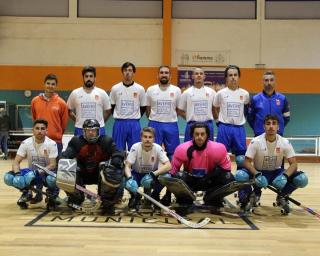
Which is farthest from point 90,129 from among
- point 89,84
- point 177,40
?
point 177,40

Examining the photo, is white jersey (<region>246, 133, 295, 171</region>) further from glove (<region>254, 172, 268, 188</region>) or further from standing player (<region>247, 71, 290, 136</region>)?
standing player (<region>247, 71, 290, 136</region>)

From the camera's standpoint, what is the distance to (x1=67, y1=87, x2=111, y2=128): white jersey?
21.0ft

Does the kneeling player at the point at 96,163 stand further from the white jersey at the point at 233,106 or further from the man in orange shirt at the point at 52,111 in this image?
the white jersey at the point at 233,106

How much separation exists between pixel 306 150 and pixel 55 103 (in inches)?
339

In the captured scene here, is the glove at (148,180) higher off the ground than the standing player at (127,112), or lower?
lower

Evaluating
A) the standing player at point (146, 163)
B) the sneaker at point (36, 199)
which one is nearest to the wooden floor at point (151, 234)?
the sneaker at point (36, 199)

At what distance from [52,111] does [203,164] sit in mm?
2260

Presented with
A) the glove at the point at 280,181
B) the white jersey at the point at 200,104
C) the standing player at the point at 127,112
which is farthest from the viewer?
the standing player at the point at 127,112

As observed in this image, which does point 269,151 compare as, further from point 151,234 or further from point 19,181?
point 19,181

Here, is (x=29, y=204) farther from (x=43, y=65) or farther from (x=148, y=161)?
(x=43, y=65)

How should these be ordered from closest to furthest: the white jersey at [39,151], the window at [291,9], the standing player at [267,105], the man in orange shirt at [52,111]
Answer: the white jersey at [39,151], the standing player at [267,105], the man in orange shirt at [52,111], the window at [291,9]

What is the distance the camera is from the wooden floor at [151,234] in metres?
3.78

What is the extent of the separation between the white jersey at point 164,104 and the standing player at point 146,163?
101 cm

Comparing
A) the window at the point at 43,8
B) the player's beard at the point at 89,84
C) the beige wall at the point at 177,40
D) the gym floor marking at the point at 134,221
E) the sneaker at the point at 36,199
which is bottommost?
the gym floor marking at the point at 134,221
